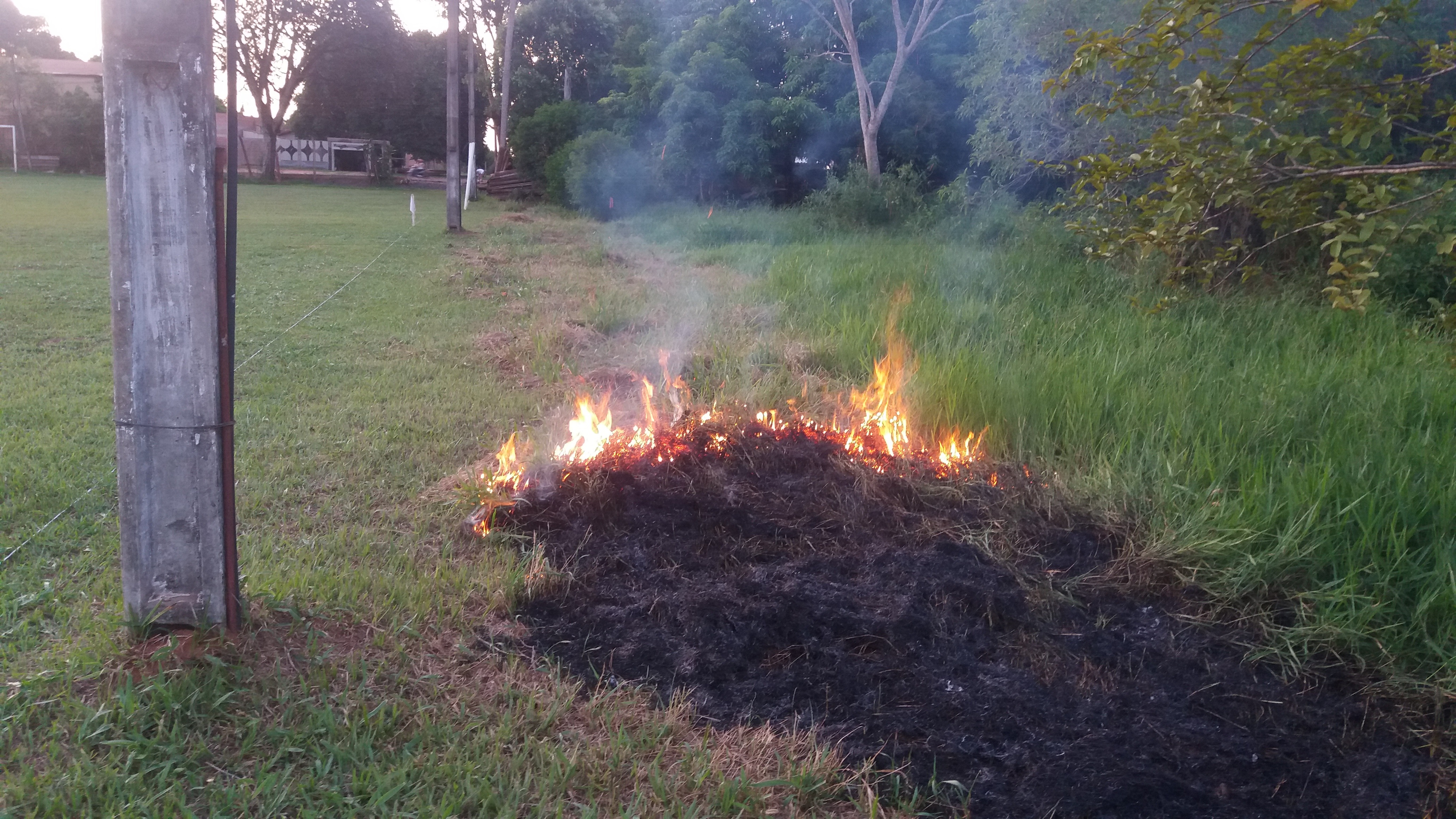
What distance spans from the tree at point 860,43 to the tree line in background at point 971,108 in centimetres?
10

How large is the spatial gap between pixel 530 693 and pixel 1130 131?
10.0m

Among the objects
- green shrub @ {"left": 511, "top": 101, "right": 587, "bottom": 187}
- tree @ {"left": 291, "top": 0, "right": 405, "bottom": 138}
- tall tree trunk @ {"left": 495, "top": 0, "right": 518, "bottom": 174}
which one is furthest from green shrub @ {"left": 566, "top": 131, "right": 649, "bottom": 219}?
tree @ {"left": 291, "top": 0, "right": 405, "bottom": 138}

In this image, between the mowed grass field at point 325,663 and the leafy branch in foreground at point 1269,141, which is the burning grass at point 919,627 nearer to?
the mowed grass field at point 325,663

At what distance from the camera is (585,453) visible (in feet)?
14.8

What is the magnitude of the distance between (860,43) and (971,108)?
6362mm

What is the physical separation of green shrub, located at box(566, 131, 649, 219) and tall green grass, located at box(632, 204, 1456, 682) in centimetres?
1403

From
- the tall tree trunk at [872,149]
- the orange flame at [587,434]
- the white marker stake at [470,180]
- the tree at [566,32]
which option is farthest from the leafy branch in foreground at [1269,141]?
the tree at [566,32]

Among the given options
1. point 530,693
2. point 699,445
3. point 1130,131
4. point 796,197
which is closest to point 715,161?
point 796,197

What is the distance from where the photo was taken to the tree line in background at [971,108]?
3535 mm

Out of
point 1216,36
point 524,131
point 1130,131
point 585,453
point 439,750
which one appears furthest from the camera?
point 524,131

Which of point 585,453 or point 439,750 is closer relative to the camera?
point 439,750

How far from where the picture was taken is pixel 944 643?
332 centimetres

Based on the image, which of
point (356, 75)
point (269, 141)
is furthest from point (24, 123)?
point (356, 75)

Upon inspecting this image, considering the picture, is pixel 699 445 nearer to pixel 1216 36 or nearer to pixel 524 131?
pixel 1216 36
